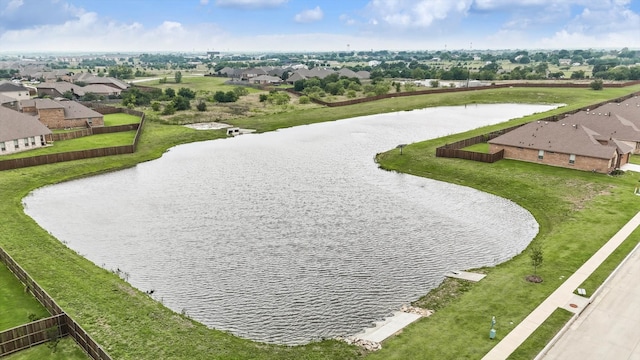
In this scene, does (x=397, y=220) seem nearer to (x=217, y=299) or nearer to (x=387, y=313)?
(x=387, y=313)

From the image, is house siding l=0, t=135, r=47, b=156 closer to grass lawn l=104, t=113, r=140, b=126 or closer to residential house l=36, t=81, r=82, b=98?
grass lawn l=104, t=113, r=140, b=126

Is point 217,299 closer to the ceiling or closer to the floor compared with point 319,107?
closer to the floor

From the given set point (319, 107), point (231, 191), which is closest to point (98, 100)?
point (319, 107)

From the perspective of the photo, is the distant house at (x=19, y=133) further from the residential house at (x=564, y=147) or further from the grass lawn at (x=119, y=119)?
the residential house at (x=564, y=147)

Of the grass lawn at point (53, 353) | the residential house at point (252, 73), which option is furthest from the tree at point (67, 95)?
the grass lawn at point (53, 353)

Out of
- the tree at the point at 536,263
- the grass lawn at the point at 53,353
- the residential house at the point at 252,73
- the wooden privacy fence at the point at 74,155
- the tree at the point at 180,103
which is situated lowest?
the grass lawn at the point at 53,353

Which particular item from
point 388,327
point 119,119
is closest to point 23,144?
A: point 119,119

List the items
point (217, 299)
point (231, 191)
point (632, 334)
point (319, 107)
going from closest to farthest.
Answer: point (632, 334) < point (217, 299) < point (231, 191) < point (319, 107)
